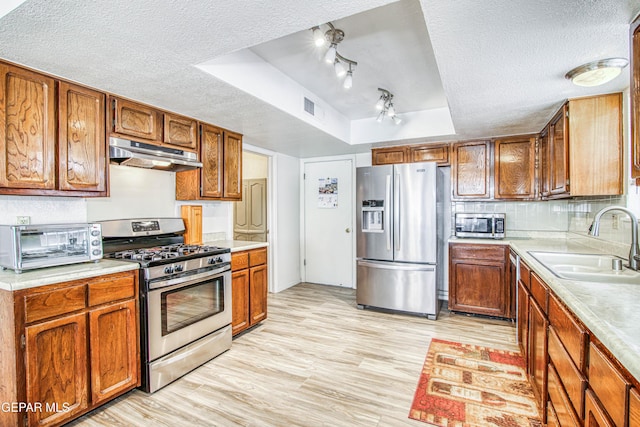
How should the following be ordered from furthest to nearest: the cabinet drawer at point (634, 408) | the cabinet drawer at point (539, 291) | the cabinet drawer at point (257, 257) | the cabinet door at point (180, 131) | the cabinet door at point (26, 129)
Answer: the cabinet drawer at point (257, 257) → the cabinet door at point (180, 131) → the cabinet door at point (26, 129) → the cabinet drawer at point (539, 291) → the cabinet drawer at point (634, 408)

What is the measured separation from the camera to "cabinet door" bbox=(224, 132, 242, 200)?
11.4 ft

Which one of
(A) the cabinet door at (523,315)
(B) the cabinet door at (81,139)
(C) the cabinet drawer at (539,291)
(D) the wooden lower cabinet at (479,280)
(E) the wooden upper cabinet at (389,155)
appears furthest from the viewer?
(E) the wooden upper cabinet at (389,155)

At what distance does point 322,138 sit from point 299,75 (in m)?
1.08

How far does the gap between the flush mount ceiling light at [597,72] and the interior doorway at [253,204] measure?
3930 mm

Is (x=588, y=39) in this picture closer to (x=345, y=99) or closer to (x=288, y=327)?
(x=345, y=99)

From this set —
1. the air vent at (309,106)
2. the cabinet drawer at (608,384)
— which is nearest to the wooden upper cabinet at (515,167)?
the air vent at (309,106)

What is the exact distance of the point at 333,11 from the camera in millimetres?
1460

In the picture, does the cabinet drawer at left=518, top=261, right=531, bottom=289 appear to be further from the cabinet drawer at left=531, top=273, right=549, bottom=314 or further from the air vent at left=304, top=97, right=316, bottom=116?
the air vent at left=304, top=97, right=316, bottom=116

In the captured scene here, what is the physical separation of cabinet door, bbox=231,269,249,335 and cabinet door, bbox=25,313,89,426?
1288 millimetres

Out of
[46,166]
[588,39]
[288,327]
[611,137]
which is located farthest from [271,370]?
[611,137]

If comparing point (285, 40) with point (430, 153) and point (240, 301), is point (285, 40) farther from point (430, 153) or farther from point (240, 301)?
point (430, 153)

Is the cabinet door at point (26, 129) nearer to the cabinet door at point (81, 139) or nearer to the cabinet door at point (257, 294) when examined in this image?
the cabinet door at point (81, 139)

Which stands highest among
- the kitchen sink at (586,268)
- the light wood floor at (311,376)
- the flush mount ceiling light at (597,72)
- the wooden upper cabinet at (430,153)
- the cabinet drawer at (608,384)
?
the flush mount ceiling light at (597,72)

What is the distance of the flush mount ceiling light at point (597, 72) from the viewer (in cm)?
188
